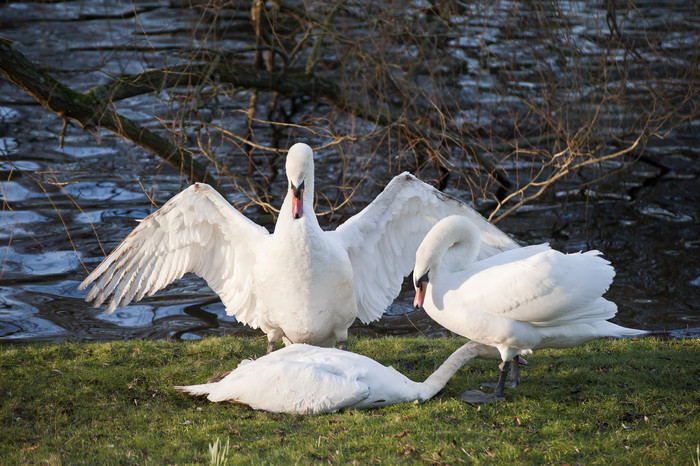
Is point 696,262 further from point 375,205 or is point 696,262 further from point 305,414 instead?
point 305,414

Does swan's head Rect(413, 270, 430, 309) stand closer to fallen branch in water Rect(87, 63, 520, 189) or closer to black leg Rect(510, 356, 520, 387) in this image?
black leg Rect(510, 356, 520, 387)

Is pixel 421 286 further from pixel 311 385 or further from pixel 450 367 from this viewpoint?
pixel 311 385

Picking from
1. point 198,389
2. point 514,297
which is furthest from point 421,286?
point 198,389

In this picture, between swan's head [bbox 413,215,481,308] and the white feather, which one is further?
swan's head [bbox 413,215,481,308]

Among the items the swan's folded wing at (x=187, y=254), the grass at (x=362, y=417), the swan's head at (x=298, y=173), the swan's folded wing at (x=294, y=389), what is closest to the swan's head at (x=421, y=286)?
the grass at (x=362, y=417)

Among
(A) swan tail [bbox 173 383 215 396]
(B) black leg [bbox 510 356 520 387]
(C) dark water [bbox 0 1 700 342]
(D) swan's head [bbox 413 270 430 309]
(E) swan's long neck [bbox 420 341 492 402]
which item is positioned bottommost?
(C) dark water [bbox 0 1 700 342]

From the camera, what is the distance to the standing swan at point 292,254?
21.8 feet

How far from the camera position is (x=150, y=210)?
1406cm

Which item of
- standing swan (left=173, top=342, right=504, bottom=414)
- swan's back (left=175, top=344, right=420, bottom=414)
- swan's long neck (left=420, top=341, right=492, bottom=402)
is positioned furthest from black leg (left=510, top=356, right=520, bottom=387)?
swan's back (left=175, top=344, right=420, bottom=414)

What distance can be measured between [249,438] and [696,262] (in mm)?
9781

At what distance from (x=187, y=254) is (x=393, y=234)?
2.04 metres

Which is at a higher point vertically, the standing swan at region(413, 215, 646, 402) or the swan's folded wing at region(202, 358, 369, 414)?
the standing swan at region(413, 215, 646, 402)

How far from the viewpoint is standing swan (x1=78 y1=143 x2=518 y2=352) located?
664 cm

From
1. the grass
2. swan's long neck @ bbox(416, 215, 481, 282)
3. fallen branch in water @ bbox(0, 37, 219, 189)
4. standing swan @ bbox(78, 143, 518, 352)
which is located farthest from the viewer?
fallen branch in water @ bbox(0, 37, 219, 189)
